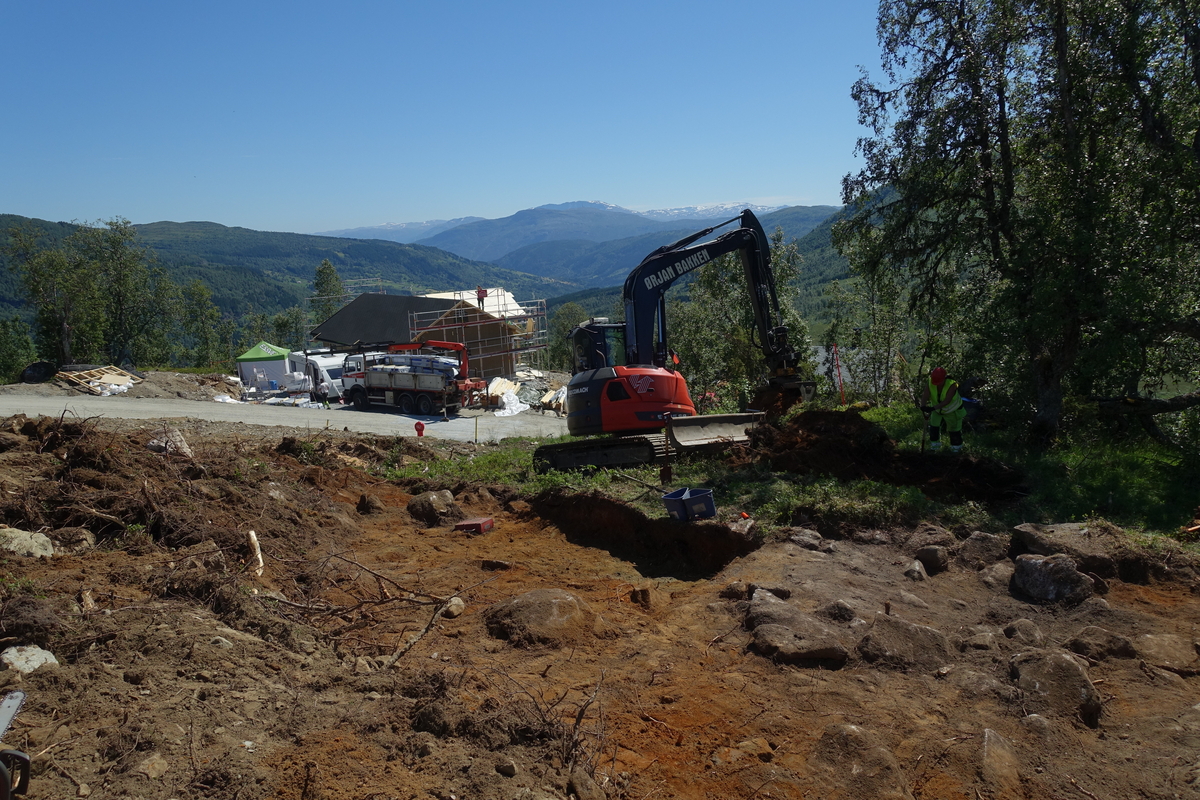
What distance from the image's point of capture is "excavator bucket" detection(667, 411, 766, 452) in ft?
42.6

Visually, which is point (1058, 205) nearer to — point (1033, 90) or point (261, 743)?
point (1033, 90)

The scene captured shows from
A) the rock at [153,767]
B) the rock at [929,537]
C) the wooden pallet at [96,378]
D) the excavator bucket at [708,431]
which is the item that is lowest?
the rock at [929,537]

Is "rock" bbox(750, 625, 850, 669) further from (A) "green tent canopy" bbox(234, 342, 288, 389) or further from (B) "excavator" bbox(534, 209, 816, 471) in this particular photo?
(A) "green tent canopy" bbox(234, 342, 288, 389)

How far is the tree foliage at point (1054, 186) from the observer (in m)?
11.5

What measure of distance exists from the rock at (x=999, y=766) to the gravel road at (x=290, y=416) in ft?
56.3

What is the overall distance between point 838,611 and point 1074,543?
296cm

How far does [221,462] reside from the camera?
11.0 meters

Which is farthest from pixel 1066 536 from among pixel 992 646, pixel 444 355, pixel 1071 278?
pixel 444 355

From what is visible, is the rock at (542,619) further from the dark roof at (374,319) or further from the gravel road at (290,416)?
the dark roof at (374,319)

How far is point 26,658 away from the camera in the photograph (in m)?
4.80

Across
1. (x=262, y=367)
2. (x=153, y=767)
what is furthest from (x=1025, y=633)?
(x=262, y=367)

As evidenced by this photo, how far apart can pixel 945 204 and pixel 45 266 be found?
47043 mm

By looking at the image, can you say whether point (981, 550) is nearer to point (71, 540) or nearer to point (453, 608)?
point (453, 608)

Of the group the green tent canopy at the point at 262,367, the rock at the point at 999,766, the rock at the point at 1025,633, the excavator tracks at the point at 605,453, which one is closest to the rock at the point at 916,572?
the rock at the point at 1025,633
